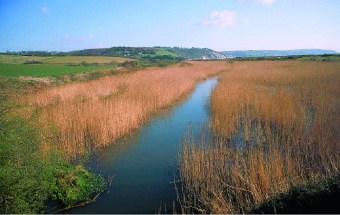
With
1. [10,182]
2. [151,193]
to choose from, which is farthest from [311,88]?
[10,182]

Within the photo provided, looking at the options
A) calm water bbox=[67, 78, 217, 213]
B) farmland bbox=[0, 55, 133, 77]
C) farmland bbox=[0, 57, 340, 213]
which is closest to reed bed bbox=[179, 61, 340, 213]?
farmland bbox=[0, 57, 340, 213]

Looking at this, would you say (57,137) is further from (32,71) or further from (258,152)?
(32,71)

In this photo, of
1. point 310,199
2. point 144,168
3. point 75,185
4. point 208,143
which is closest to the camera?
point 310,199

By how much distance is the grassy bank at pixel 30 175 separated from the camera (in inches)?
183

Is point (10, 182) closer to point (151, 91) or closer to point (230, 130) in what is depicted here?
point (230, 130)

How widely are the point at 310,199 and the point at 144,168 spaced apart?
15.5 feet

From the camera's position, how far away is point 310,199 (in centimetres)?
377

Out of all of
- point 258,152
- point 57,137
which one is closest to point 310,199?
point 258,152

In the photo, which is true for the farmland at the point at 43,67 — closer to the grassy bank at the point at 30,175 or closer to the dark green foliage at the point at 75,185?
the dark green foliage at the point at 75,185

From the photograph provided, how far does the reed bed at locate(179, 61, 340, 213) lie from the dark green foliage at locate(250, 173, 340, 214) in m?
0.40

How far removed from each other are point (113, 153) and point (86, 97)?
4.94 meters

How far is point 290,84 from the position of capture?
58.7 ft

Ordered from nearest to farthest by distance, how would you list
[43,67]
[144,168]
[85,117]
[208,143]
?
[144,168]
[208,143]
[85,117]
[43,67]

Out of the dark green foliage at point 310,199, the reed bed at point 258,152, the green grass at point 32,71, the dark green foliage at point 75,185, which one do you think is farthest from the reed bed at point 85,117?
the green grass at point 32,71
